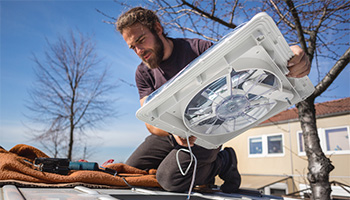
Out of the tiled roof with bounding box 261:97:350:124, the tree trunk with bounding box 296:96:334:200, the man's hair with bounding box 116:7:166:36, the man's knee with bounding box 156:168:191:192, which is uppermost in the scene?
the tiled roof with bounding box 261:97:350:124

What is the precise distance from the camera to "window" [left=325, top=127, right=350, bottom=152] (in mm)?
9415

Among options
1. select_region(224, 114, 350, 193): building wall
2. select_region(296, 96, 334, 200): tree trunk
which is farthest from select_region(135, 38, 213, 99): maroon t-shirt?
select_region(224, 114, 350, 193): building wall

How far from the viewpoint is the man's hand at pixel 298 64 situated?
1.09m

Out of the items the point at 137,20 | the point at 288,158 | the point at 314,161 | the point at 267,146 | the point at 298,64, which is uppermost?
the point at 267,146

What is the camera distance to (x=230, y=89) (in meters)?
1.15

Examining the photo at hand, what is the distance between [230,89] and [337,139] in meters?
10.5

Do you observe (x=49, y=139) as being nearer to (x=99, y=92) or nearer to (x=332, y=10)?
(x=99, y=92)

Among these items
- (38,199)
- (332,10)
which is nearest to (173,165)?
(38,199)

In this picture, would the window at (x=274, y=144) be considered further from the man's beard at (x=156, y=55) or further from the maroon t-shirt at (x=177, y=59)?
the man's beard at (x=156, y=55)

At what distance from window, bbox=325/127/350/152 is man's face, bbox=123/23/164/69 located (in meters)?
10.1

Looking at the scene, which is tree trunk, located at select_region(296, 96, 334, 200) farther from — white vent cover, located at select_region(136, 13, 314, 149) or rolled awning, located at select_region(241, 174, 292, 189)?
rolled awning, located at select_region(241, 174, 292, 189)

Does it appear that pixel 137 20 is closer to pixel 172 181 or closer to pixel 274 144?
pixel 172 181

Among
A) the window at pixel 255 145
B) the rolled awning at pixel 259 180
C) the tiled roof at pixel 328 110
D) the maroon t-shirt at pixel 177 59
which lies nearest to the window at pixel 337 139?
the tiled roof at pixel 328 110

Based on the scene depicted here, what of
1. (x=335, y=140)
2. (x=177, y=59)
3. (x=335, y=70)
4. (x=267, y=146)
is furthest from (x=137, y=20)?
(x=267, y=146)
